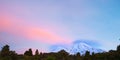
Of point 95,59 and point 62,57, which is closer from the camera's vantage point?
point 95,59

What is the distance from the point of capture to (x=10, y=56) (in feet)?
607

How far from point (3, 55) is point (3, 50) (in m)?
8.93

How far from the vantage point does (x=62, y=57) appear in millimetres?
195000

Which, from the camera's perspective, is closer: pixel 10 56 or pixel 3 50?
pixel 10 56

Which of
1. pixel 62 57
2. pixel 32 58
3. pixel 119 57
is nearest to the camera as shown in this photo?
pixel 119 57

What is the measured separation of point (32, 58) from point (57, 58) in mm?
20680

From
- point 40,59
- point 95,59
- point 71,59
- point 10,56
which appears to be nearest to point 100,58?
point 95,59

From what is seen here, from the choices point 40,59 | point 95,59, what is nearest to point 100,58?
point 95,59

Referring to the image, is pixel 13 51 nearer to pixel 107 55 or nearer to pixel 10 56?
pixel 10 56

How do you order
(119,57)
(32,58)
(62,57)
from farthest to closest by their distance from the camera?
(62,57)
(32,58)
(119,57)

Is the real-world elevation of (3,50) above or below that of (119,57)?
above

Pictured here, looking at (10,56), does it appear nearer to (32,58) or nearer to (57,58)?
(32,58)

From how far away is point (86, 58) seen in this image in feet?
590

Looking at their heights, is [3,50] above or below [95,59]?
above
